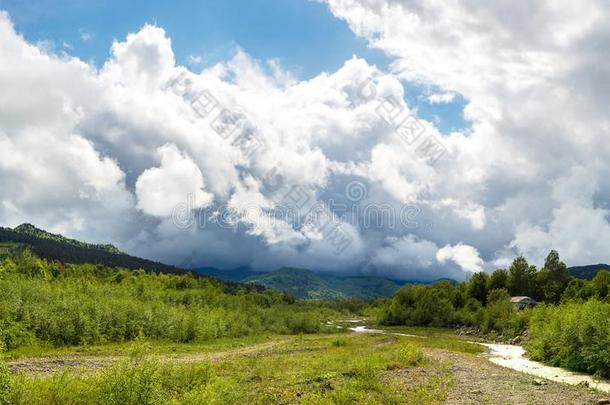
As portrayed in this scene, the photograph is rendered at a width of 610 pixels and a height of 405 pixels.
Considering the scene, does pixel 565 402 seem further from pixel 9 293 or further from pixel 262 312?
pixel 262 312

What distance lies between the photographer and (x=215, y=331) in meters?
91.0

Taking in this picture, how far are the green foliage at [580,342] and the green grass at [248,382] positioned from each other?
14.2 metres

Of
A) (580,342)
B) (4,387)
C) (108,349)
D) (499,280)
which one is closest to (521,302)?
(499,280)

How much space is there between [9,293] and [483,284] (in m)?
141

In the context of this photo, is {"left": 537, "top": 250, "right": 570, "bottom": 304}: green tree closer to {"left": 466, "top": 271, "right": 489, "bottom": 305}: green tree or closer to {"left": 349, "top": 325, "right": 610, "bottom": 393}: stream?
{"left": 466, "top": 271, "right": 489, "bottom": 305}: green tree

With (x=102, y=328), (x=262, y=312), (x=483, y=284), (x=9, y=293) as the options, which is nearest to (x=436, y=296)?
(x=483, y=284)

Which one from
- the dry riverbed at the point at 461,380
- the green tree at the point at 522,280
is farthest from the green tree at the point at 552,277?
the dry riverbed at the point at 461,380

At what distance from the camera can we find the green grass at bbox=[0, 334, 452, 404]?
920 inches

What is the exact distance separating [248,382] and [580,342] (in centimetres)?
3605

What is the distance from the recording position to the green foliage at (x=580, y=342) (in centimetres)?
4759

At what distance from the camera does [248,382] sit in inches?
1531

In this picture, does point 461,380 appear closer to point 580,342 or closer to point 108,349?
point 580,342

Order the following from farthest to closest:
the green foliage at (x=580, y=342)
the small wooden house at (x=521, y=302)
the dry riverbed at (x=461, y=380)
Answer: the small wooden house at (x=521, y=302) < the green foliage at (x=580, y=342) < the dry riverbed at (x=461, y=380)

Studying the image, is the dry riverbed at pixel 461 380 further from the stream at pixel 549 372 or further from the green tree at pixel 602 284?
the green tree at pixel 602 284
